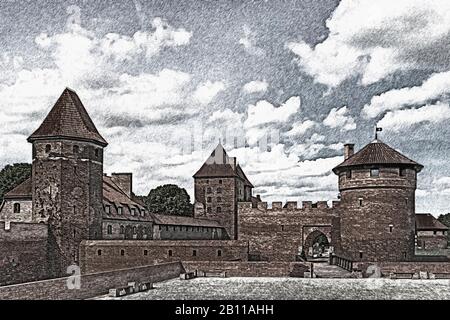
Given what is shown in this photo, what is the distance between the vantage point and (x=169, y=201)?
53.1 metres

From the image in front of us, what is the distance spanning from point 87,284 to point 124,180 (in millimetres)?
19862

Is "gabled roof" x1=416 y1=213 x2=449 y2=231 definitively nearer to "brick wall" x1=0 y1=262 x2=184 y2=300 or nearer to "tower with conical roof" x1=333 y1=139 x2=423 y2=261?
"tower with conical roof" x1=333 y1=139 x2=423 y2=261

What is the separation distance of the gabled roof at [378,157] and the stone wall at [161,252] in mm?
6647

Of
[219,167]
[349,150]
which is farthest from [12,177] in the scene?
[349,150]

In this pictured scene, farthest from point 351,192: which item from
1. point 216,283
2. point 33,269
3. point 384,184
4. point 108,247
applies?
point 33,269

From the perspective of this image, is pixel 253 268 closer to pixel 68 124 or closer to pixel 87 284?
pixel 87 284

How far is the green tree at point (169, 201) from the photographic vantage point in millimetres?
52844

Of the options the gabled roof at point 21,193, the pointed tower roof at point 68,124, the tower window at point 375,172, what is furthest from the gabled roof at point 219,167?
the tower window at point 375,172

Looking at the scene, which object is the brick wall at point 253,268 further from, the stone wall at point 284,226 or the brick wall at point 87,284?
the stone wall at point 284,226

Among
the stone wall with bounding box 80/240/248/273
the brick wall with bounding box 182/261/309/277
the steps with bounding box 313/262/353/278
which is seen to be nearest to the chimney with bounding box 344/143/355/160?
the steps with bounding box 313/262/353/278

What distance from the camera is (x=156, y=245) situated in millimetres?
27875

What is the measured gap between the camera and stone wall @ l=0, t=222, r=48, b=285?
22484 mm
